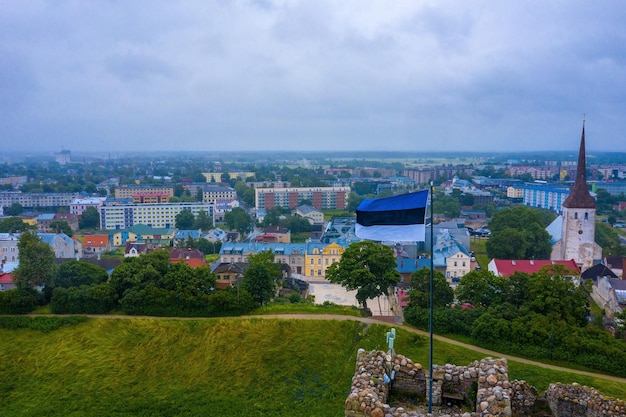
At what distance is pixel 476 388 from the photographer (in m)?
13.0

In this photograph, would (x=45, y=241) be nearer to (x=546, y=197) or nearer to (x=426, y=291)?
(x=426, y=291)

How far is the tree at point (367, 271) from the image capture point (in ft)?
96.4

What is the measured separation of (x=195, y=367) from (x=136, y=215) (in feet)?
224

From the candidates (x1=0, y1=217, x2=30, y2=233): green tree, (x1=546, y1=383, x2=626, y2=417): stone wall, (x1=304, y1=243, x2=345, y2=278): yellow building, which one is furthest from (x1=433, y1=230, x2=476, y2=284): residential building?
(x1=0, y1=217, x2=30, y2=233): green tree

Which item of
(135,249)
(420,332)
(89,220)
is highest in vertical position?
(420,332)

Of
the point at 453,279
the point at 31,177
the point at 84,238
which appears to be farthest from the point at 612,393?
the point at 31,177

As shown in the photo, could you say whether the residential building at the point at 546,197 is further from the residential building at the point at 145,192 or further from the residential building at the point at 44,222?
the residential building at the point at 44,222

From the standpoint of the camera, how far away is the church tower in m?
40.3

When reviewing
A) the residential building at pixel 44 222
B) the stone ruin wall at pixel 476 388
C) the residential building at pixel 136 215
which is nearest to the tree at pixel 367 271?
the stone ruin wall at pixel 476 388

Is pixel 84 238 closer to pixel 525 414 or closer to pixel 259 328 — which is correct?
pixel 259 328

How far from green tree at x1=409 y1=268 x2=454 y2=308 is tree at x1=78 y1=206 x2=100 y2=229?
68545 mm

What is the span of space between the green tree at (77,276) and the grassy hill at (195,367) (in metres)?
4.22

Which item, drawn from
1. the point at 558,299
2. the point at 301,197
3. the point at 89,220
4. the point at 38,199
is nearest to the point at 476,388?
the point at 558,299

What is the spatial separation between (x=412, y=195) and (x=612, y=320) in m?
23.3
